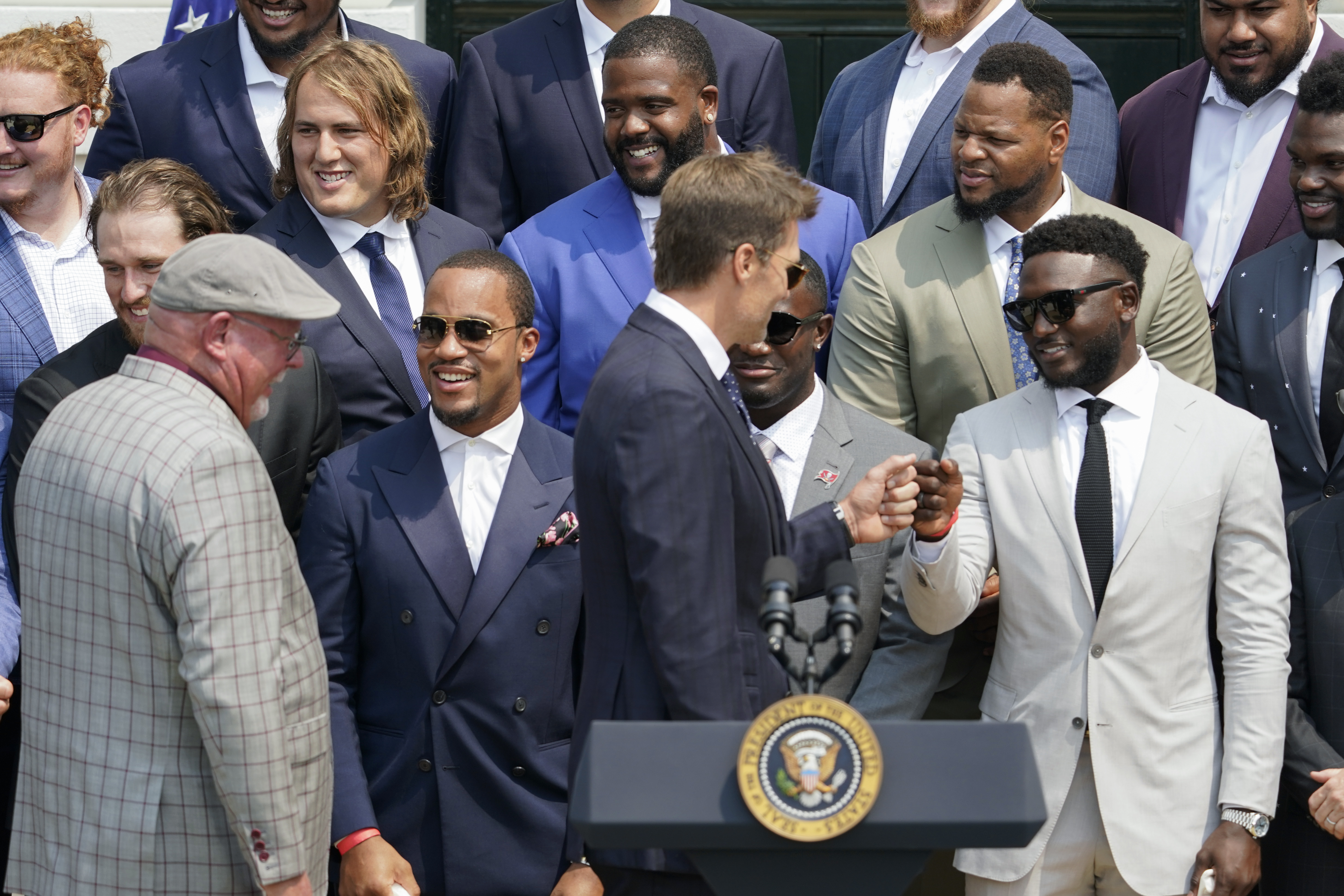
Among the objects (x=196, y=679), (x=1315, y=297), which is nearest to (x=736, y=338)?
(x=196, y=679)

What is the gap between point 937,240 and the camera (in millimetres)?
4496

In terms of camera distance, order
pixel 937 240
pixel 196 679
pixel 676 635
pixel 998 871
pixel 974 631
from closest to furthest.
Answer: pixel 676 635 < pixel 196 679 < pixel 998 871 < pixel 974 631 < pixel 937 240

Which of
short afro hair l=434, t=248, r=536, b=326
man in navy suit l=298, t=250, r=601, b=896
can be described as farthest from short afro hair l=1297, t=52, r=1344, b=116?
man in navy suit l=298, t=250, r=601, b=896

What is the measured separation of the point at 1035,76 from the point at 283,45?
2387 millimetres

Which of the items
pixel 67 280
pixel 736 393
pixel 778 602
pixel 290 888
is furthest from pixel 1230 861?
pixel 67 280

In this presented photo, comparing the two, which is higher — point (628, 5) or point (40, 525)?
point (628, 5)

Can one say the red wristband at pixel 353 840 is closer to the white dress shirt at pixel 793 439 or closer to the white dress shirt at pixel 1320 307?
the white dress shirt at pixel 793 439

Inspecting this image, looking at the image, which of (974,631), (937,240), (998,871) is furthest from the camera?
(937,240)

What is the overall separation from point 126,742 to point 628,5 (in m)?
3.13

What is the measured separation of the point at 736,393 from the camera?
12.7 feet

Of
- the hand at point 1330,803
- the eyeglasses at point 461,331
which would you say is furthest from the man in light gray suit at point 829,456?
the hand at point 1330,803

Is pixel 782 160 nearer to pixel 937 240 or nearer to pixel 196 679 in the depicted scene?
pixel 937 240

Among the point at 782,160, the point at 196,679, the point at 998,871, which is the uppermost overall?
the point at 782,160

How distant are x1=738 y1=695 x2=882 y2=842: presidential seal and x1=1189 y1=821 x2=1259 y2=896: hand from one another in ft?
5.69
